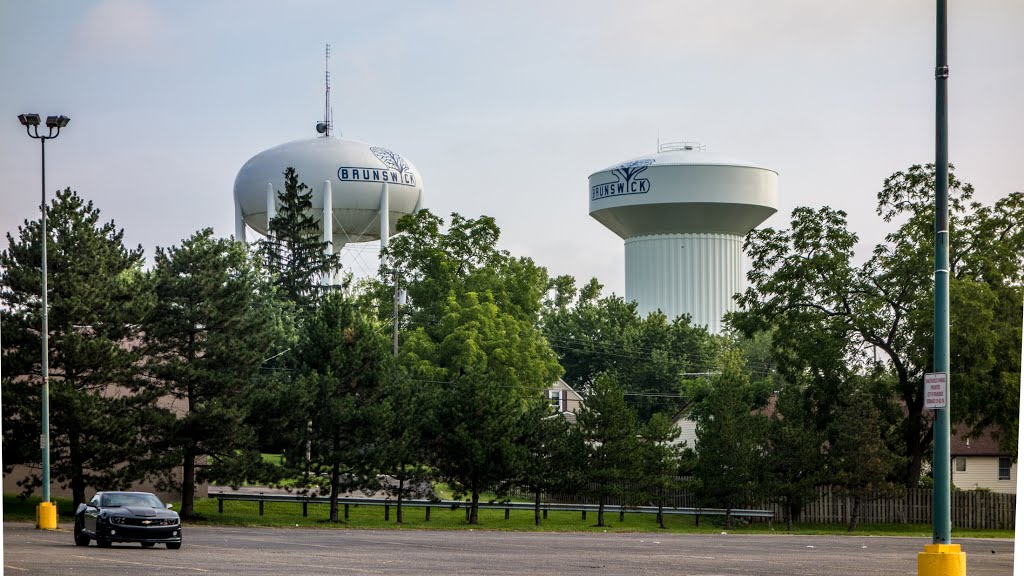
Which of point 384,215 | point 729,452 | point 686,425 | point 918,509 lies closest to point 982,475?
point 918,509

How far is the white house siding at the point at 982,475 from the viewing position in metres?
65.1

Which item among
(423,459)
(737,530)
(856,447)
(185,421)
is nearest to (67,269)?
(185,421)

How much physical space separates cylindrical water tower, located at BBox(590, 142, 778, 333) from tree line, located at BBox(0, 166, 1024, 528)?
2474 centimetres

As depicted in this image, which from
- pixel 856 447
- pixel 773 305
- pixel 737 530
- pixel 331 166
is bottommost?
pixel 737 530

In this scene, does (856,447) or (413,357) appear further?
(413,357)

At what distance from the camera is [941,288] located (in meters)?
19.0

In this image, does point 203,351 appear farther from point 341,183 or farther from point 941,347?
point 341,183

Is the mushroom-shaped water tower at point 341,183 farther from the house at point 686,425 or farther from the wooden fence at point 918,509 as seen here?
the wooden fence at point 918,509

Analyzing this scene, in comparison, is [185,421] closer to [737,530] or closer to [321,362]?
[321,362]

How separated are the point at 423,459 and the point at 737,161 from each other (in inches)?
1736

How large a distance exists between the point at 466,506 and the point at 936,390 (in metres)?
34.1

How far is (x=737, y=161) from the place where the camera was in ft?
283

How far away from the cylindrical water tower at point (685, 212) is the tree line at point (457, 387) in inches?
974

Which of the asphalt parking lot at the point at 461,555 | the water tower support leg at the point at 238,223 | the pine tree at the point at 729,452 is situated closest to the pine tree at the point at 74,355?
the asphalt parking lot at the point at 461,555
